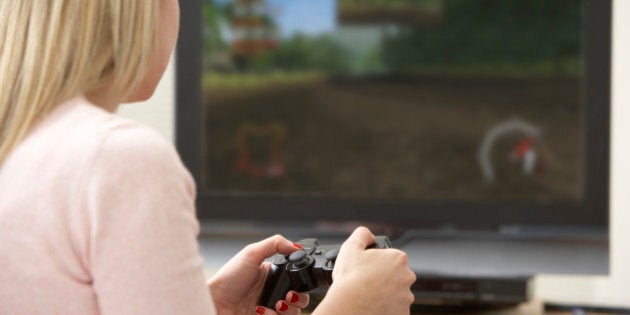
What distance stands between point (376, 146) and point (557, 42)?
19.1 inches

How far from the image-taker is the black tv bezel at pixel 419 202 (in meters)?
2.26

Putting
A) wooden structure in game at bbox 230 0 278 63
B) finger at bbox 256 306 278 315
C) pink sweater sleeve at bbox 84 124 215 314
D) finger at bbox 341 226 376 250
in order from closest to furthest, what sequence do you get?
1. pink sweater sleeve at bbox 84 124 215 314
2. finger at bbox 341 226 376 250
3. finger at bbox 256 306 278 315
4. wooden structure in game at bbox 230 0 278 63

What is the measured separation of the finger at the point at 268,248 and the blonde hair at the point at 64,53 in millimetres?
327

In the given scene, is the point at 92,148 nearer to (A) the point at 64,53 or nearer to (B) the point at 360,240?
(A) the point at 64,53

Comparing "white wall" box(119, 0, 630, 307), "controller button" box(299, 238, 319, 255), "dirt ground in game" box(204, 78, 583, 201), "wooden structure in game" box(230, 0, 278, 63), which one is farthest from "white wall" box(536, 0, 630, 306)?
"controller button" box(299, 238, 319, 255)

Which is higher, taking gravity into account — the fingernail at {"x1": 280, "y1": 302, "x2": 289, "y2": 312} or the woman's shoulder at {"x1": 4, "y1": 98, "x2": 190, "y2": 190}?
the woman's shoulder at {"x1": 4, "y1": 98, "x2": 190, "y2": 190}

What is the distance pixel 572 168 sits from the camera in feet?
7.55

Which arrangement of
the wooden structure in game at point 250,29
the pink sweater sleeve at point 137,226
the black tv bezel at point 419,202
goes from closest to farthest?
the pink sweater sleeve at point 137,226 → the black tv bezel at point 419,202 → the wooden structure in game at point 250,29

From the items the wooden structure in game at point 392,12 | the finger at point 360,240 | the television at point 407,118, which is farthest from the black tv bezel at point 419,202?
the finger at point 360,240

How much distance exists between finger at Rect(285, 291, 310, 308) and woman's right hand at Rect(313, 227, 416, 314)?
0.40 feet

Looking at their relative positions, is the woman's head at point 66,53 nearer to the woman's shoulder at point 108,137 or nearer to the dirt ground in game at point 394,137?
the woman's shoulder at point 108,137

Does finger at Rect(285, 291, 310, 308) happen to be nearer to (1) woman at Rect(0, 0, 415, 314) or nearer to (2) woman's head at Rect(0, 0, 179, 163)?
(1) woman at Rect(0, 0, 415, 314)

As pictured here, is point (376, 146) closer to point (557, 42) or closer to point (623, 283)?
point (557, 42)

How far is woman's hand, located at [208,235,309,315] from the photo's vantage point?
3.69 feet
